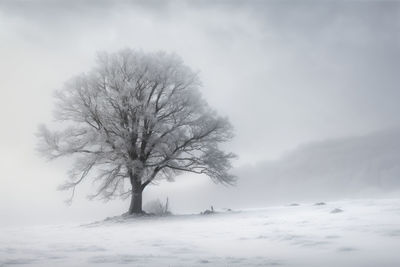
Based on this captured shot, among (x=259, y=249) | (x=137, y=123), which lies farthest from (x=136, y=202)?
(x=259, y=249)

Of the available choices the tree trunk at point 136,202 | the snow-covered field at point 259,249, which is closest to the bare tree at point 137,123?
the tree trunk at point 136,202

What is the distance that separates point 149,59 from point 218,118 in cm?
442

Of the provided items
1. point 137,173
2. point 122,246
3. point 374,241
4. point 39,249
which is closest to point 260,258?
point 374,241

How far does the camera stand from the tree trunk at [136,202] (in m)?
18.5

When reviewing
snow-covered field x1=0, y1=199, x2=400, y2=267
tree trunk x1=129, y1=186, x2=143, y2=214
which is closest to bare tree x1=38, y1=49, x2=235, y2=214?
tree trunk x1=129, y1=186, x2=143, y2=214

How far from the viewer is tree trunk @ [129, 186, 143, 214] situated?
1848 centimetres

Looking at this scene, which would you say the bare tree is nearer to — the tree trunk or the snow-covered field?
the tree trunk

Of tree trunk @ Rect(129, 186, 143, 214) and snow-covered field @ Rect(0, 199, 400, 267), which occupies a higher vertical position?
tree trunk @ Rect(129, 186, 143, 214)

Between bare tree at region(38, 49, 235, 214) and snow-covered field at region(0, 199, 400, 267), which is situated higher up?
bare tree at region(38, 49, 235, 214)

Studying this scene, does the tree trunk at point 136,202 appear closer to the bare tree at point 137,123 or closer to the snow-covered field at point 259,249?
the bare tree at point 137,123

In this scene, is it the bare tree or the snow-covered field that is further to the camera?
the bare tree

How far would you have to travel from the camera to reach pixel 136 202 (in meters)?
18.7

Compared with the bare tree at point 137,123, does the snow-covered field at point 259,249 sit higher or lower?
lower

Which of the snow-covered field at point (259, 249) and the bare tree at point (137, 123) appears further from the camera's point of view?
the bare tree at point (137, 123)
